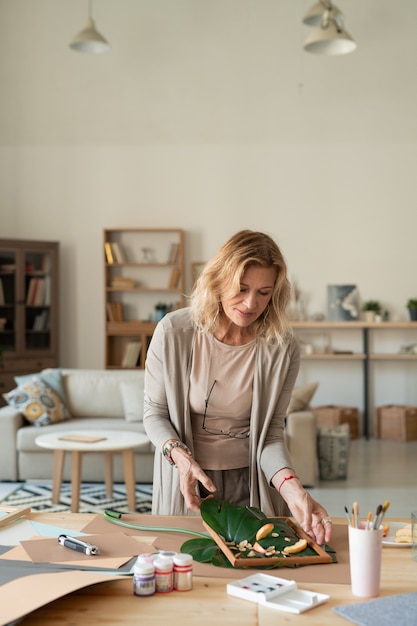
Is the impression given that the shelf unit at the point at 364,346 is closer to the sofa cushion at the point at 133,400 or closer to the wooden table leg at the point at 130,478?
the sofa cushion at the point at 133,400

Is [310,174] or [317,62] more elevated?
[317,62]

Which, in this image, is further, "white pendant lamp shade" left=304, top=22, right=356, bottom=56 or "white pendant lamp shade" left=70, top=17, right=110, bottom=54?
"white pendant lamp shade" left=70, top=17, right=110, bottom=54

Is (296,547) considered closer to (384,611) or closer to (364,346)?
(384,611)

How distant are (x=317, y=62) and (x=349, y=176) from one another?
4.34ft

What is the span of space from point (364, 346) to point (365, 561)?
7.33 m

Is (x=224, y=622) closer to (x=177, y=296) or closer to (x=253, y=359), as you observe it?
(x=253, y=359)

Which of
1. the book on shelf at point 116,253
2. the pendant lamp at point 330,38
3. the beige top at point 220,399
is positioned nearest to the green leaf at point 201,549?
the beige top at point 220,399

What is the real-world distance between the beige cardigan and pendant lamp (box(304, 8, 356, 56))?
528cm

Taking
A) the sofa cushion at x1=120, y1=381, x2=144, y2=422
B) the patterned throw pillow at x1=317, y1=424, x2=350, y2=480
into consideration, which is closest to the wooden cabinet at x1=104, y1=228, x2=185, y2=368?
the sofa cushion at x1=120, y1=381, x2=144, y2=422

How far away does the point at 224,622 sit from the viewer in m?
1.28

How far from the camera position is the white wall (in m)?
8.62

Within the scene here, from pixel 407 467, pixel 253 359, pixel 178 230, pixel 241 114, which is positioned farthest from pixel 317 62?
pixel 253 359

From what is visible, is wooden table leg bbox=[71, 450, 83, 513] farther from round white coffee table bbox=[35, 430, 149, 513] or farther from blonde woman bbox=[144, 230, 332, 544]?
blonde woman bbox=[144, 230, 332, 544]

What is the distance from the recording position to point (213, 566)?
5.05 ft
